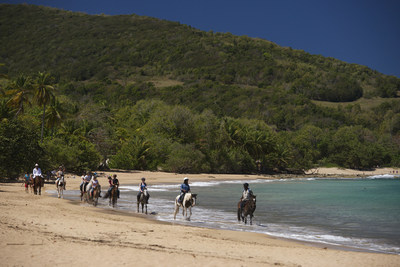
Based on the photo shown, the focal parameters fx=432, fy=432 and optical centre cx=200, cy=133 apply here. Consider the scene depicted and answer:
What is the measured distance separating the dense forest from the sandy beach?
21119mm

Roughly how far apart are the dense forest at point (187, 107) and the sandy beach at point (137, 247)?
69.3 feet

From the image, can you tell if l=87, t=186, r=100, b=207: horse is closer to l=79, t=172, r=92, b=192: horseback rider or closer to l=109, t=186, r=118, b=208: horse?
l=109, t=186, r=118, b=208: horse

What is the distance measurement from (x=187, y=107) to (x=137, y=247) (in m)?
59.9

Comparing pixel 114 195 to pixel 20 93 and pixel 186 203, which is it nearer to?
pixel 186 203

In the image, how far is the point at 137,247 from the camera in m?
10.6

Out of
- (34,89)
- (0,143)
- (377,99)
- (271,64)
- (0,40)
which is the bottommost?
(0,143)

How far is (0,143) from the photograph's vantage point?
31594mm

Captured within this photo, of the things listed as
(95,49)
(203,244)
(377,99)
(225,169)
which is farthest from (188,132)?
(95,49)

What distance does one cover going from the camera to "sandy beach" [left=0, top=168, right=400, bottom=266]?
30.2 feet

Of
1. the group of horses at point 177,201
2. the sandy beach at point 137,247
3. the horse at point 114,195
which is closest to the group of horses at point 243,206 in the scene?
the group of horses at point 177,201

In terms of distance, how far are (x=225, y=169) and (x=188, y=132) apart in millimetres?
8586

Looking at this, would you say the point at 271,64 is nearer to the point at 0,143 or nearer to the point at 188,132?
the point at 188,132

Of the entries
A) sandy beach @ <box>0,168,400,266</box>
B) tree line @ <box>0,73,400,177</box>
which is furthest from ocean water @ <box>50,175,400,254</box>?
tree line @ <box>0,73,400,177</box>

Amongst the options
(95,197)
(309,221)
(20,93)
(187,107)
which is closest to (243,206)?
(309,221)
